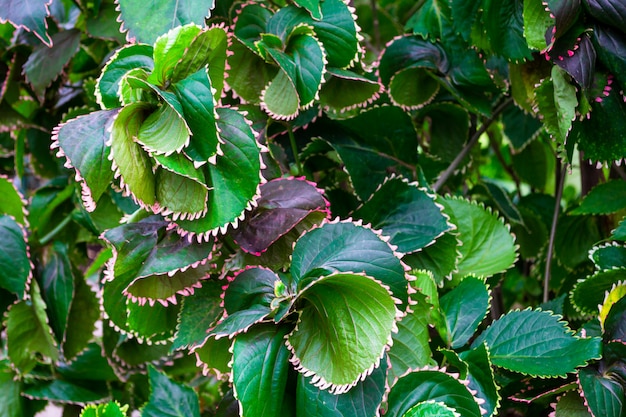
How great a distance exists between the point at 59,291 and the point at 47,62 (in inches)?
10.1

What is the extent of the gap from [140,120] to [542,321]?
33 centimetres

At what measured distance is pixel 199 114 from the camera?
430mm

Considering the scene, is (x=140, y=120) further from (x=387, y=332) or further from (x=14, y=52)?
(x=14, y=52)

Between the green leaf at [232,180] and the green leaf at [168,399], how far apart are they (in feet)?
0.83

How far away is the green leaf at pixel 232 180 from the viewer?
17.6 inches

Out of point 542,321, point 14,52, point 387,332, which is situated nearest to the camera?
point 387,332

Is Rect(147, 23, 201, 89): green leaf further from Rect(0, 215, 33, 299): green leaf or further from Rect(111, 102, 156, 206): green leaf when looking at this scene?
Rect(0, 215, 33, 299): green leaf

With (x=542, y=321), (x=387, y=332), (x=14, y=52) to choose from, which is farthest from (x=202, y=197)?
(x=14, y=52)

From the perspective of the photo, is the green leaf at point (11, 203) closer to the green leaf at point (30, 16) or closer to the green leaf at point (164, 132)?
the green leaf at point (30, 16)

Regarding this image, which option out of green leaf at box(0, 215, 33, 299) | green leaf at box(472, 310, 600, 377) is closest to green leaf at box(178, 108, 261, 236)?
green leaf at box(472, 310, 600, 377)

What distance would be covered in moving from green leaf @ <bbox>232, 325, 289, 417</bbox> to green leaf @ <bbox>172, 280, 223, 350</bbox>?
7 centimetres

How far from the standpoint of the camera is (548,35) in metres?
0.50

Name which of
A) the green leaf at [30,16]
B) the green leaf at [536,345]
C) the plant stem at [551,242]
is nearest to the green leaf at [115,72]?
the green leaf at [30,16]

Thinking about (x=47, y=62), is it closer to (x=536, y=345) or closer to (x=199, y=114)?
(x=199, y=114)
